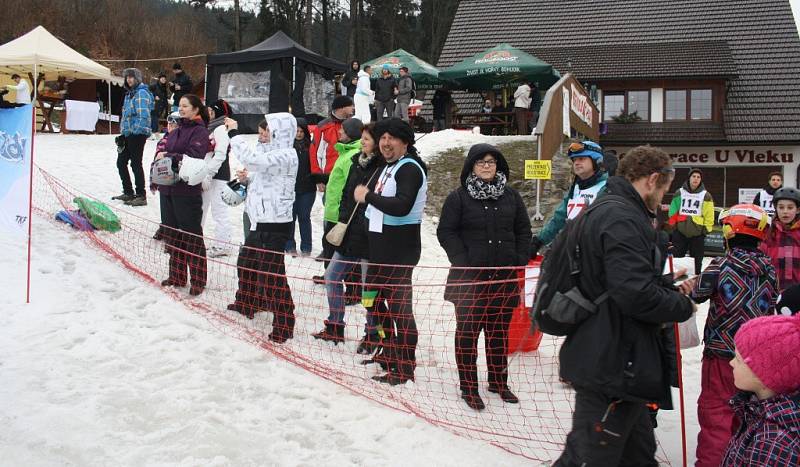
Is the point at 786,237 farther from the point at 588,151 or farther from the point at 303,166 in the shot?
the point at 303,166

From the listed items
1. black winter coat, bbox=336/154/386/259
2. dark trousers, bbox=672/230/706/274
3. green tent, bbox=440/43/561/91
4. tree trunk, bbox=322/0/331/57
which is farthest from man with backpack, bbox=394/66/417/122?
tree trunk, bbox=322/0/331/57

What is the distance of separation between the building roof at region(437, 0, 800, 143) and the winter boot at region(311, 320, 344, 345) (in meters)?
19.1

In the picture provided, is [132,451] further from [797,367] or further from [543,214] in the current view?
[543,214]

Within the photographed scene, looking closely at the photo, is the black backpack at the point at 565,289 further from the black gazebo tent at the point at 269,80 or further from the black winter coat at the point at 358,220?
the black gazebo tent at the point at 269,80

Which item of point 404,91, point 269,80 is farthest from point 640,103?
point 269,80

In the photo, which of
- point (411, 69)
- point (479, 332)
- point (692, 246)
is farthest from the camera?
point (411, 69)

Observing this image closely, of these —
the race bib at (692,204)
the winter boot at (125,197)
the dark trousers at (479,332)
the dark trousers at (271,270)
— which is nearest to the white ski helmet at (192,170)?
the dark trousers at (271,270)

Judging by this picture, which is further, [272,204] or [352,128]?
[352,128]

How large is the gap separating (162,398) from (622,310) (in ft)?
9.34

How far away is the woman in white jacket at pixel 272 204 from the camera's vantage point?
5.44 metres

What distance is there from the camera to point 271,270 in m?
5.59

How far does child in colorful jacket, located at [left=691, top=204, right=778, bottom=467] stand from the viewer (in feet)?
11.7

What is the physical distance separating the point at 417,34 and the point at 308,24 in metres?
8.83

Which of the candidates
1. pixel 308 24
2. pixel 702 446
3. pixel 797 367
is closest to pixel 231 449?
pixel 702 446
